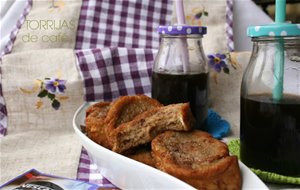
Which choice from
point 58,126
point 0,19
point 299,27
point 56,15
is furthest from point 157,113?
point 0,19

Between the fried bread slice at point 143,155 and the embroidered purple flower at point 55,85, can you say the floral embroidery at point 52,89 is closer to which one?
the embroidered purple flower at point 55,85

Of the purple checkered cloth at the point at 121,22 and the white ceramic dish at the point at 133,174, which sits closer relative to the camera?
the white ceramic dish at the point at 133,174

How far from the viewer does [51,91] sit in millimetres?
785

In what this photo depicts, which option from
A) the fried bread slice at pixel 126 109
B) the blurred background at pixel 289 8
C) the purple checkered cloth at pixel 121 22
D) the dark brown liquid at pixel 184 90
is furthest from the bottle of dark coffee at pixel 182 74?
the blurred background at pixel 289 8

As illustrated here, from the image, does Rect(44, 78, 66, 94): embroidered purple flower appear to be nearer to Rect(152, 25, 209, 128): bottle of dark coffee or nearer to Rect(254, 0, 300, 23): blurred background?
Rect(152, 25, 209, 128): bottle of dark coffee

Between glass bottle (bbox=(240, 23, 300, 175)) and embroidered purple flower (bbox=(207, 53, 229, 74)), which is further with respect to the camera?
embroidered purple flower (bbox=(207, 53, 229, 74))

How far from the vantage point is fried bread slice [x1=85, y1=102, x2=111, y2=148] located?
0.52 meters

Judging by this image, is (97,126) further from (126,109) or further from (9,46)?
(9,46)

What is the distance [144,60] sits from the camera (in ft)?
2.74

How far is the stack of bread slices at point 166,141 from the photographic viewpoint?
15.9 inches

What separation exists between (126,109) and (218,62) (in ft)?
1.23

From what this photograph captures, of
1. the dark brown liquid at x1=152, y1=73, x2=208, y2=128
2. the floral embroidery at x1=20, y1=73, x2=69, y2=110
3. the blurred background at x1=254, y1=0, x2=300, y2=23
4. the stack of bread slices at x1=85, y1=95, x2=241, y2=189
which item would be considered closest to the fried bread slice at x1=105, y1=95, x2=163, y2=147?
the stack of bread slices at x1=85, y1=95, x2=241, y2=189

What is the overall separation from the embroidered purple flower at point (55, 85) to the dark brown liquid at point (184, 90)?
209 mm

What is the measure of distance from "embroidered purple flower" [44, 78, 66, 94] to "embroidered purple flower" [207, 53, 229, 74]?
0.32m
